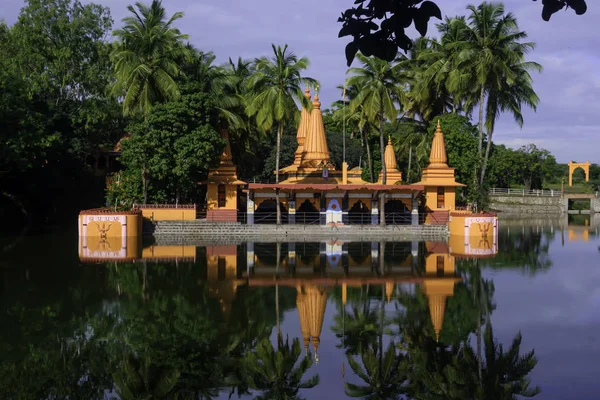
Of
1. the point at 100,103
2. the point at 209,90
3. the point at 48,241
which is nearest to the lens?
the point at 48,241

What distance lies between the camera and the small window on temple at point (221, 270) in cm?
1636

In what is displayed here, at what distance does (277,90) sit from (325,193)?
17.8 feet

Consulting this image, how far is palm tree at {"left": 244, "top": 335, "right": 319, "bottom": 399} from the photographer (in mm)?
8039

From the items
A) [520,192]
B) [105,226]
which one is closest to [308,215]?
[105,226]

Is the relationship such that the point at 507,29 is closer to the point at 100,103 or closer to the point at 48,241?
the point at 100,103

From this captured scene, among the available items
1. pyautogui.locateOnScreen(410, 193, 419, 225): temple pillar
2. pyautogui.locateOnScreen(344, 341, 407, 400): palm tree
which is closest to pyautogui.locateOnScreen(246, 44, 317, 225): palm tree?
pyautogui.locateOnScreen(410, 193, 419, 225): temple pillar

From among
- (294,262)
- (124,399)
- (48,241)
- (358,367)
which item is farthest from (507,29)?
(124,399)

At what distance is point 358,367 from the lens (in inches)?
352

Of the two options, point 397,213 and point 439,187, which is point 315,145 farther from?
Result: point 439,187

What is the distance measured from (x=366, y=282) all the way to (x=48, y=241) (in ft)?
48.1

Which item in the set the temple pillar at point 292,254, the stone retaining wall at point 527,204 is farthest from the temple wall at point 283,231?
the stone retaining wall at point 527,204

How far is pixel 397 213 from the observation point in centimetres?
3067

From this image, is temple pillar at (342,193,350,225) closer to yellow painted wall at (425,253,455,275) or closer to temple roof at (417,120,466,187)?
temple roof at (417,120,466,187)

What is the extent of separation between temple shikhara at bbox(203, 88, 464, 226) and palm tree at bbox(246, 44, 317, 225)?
1.18 metres
